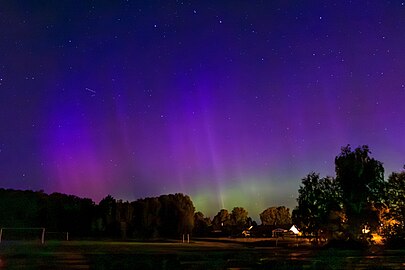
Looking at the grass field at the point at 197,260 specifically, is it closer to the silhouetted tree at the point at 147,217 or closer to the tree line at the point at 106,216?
the tree line at the point at 106,216

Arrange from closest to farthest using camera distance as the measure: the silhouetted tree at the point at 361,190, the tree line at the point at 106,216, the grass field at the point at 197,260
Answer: the grass field at the point at 197,260 < the silhouetted tree at the point at 361,190 < the tree line at the point at 106,216

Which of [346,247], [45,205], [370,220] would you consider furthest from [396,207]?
[45,205]

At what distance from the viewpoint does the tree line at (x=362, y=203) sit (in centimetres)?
6066

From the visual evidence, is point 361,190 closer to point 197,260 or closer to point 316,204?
point 316,204

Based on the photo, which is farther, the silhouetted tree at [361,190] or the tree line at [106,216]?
the tree line at [106,216]

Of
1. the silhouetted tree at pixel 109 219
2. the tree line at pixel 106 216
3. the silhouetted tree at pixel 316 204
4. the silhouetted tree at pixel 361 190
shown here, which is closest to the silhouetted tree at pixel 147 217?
the tree line at pixel 106 216

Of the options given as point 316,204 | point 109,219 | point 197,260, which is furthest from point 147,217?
point 197,260

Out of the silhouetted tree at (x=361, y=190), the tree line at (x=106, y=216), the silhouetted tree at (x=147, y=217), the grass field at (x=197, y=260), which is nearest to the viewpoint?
the grass field at (x=197, y=260)

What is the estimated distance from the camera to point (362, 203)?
60469mm

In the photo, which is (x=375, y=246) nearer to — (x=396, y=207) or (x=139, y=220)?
(x=396, y=207)

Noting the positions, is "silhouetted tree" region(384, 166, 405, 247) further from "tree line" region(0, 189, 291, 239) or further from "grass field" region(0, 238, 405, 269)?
"tree line" region(0, 189, 291, 239)

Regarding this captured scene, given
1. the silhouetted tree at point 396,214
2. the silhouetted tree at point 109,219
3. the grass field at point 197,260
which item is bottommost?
the grass field at point 197,260

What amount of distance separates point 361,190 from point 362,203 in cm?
149

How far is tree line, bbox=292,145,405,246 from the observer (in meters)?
60.7
